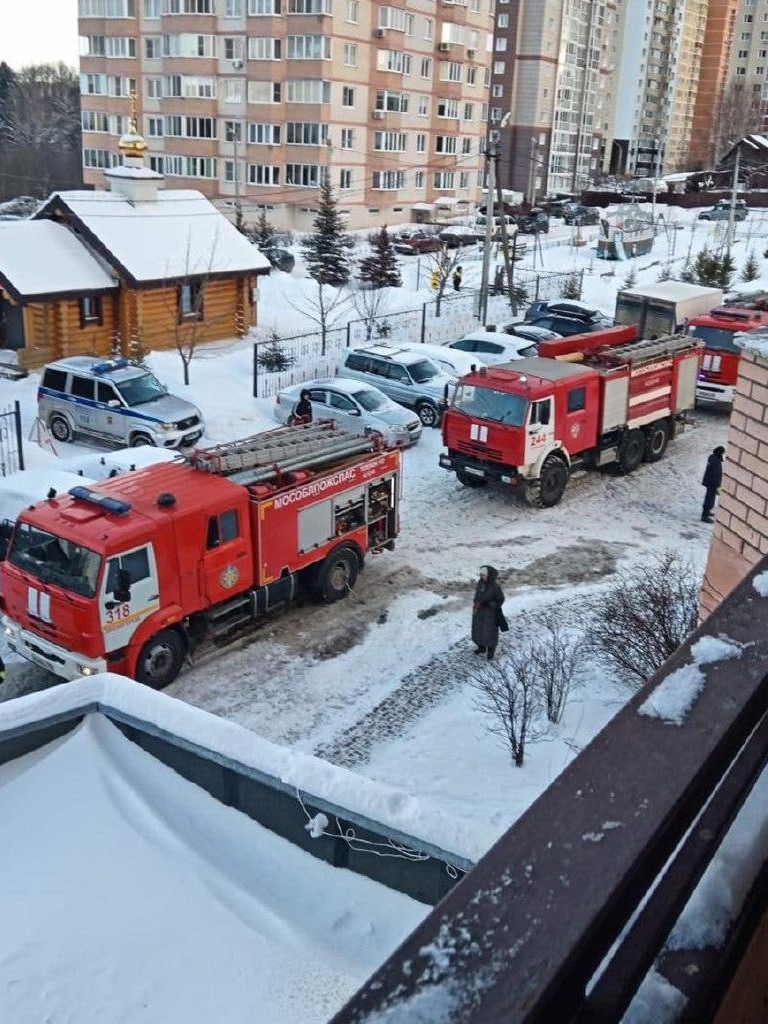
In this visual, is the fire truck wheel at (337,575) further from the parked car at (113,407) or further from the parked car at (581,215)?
the parked car at (581,215)

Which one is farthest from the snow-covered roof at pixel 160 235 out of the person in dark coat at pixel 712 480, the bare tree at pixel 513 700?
the bare tree at pixel 513 700

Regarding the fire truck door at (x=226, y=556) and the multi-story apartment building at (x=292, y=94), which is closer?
the fire truck door at (x=226, y=556)

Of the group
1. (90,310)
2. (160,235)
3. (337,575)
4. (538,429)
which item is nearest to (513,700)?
(337,575)

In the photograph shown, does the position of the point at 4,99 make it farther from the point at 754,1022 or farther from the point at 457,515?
the point at 754,1022

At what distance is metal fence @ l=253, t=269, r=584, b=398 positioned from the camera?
2511cm

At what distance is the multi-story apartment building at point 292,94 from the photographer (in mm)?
55812

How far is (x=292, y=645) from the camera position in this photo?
1302cm

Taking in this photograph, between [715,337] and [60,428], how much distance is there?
15.7 m

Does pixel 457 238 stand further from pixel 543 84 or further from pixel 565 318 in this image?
pixel 543 84

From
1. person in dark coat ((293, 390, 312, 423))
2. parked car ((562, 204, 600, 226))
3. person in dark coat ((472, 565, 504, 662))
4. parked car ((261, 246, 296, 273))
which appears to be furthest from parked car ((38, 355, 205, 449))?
parked car ((562, 204, 600, 226))

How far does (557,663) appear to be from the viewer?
10.8 m

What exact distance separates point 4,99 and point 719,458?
93125 mm

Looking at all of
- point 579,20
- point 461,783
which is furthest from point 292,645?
point 579,20

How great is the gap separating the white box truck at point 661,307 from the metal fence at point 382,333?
5.66 m
